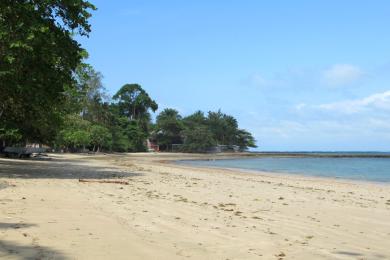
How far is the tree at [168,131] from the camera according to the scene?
423ft

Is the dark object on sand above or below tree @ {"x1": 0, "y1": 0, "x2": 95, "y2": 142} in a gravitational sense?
below

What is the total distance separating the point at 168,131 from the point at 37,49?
113702 mm

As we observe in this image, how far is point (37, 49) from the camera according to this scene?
17.9m

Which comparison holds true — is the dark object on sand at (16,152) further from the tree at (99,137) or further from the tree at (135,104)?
the tree at (135,104)

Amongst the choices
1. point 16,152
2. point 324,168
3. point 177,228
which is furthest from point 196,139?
point 177,228

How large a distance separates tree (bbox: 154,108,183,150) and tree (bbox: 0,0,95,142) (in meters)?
107

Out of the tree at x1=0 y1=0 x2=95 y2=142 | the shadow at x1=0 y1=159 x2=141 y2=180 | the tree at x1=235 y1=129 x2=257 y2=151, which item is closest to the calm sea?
the shadow at x1=0 y1=159 x2=141 y2=180

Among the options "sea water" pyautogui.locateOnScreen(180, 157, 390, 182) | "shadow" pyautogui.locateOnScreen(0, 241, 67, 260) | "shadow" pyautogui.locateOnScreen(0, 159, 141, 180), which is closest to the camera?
"shadow" pyautogui.locateOnScreen(0, 241, 67, 260)

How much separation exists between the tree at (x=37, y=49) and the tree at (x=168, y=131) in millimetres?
107166

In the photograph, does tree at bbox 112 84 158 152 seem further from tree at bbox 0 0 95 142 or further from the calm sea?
tree at bbox 0 0 95 142

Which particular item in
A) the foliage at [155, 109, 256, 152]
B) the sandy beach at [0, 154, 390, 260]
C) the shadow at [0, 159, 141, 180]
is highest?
the foliage at [155, 109, 256, 152]

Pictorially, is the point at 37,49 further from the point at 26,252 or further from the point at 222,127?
the point at 222,127

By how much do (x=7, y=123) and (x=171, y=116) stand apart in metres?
106

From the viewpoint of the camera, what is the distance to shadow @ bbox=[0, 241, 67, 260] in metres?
5.69
